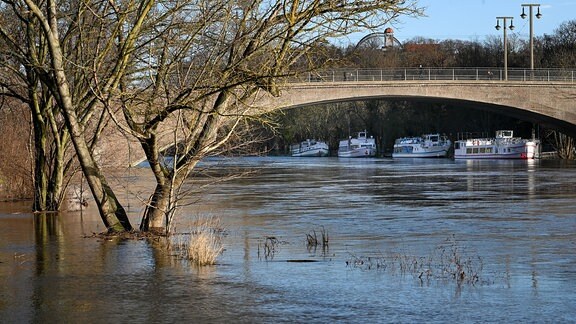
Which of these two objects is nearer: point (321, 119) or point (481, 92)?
point (481, 92)

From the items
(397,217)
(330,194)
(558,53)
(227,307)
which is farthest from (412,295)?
(558,53)

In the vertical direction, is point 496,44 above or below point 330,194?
above

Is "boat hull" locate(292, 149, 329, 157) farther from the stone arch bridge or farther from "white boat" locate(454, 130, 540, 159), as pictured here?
the stone arch bridge

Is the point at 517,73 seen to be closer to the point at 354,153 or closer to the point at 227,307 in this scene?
the point at 354,153

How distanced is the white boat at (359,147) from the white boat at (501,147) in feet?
64.3

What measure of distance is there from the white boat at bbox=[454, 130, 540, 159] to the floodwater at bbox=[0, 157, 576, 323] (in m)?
62.0

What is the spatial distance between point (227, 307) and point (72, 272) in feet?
14.7

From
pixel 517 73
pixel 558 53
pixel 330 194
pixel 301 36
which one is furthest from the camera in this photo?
pixel 558 53

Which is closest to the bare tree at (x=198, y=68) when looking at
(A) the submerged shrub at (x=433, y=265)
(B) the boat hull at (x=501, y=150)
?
(A) the submerged shrub at (x=433, y=265)

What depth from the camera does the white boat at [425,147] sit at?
10703 cm

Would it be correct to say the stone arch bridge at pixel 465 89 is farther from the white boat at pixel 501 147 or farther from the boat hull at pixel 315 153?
the boat hull at pixel 315 153

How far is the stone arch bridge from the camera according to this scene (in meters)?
75.9

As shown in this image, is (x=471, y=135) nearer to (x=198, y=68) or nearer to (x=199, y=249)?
(x=198, y=68)

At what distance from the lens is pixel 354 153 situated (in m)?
116
